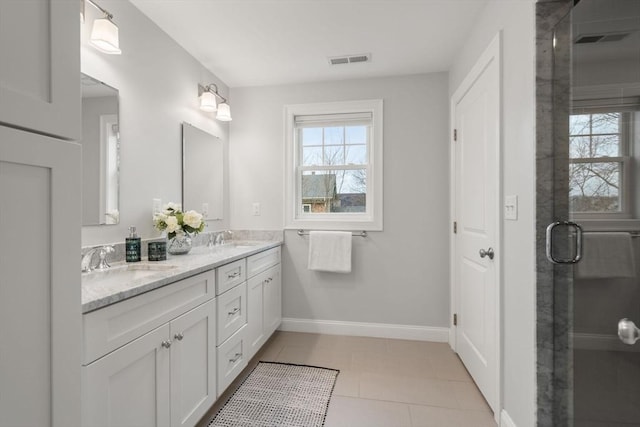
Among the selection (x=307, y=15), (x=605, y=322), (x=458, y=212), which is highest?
(x=307, y=15)

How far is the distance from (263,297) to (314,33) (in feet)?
6.53

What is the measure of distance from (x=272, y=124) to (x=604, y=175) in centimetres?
249

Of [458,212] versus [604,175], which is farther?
[458,212]

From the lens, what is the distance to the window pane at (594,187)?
4.09ft

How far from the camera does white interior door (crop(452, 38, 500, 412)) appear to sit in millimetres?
1752

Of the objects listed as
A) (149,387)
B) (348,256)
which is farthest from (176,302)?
(348,256)

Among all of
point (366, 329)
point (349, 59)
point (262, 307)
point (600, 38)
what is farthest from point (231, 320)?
point (600, 38)

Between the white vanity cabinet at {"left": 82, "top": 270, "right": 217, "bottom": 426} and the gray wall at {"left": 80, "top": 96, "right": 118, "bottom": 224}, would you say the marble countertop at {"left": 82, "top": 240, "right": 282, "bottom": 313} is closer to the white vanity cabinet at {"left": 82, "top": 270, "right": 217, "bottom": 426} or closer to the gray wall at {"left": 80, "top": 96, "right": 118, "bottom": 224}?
the white vanity cabinet at {"left": 82, "top": 270, "right": 217, "bottom": 426}

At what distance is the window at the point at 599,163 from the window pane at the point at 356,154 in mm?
1772

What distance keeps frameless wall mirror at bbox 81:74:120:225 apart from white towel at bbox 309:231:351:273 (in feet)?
5.22

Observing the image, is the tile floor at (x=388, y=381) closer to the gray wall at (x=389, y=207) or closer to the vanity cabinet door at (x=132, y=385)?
the gray wall at (x=389, y=207)

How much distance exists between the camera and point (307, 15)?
6.52 feet

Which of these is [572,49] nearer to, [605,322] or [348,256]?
[605,322]

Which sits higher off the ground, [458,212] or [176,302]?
[458,212]
